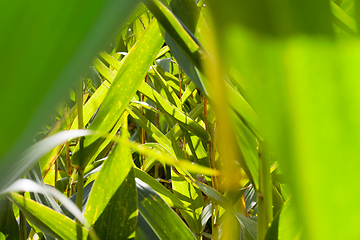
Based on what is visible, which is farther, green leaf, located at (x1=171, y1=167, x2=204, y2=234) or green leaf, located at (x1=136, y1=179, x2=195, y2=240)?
green leaf, located at (x1=171, y1=167, x2=204, y2=234)

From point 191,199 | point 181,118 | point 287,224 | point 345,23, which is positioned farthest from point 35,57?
point 191,199

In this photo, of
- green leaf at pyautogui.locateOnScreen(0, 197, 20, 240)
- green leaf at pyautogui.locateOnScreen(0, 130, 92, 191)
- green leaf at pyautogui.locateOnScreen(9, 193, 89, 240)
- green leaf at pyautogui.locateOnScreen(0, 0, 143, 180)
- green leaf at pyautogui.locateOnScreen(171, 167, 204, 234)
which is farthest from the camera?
green leaf at pyautogui.locateOnScreen(171, 167, 204, 234)

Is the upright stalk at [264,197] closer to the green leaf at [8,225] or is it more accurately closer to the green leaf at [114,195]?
the green leaf at [114,195]

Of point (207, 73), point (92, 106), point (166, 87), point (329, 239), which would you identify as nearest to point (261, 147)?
point (207, 73)

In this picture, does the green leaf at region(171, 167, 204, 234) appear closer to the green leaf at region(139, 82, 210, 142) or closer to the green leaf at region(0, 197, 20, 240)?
the green leaf at region(139, 82, 210, 142)

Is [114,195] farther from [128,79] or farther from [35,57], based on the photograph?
[35,57]

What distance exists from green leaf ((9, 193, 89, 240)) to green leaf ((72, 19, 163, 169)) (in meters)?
0.08

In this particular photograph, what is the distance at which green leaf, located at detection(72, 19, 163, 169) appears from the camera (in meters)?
0.33

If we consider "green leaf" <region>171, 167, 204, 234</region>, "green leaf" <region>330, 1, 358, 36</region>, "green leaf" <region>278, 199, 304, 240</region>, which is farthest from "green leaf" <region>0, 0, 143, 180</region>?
"green leaf" <region>171, 167, 204, 234</region>

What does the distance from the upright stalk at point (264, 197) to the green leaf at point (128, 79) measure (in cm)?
15

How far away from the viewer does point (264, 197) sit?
28 cm

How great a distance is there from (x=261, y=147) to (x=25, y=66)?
258mm

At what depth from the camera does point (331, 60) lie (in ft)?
0.20

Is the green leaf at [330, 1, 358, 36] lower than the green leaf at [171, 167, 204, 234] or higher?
higher
